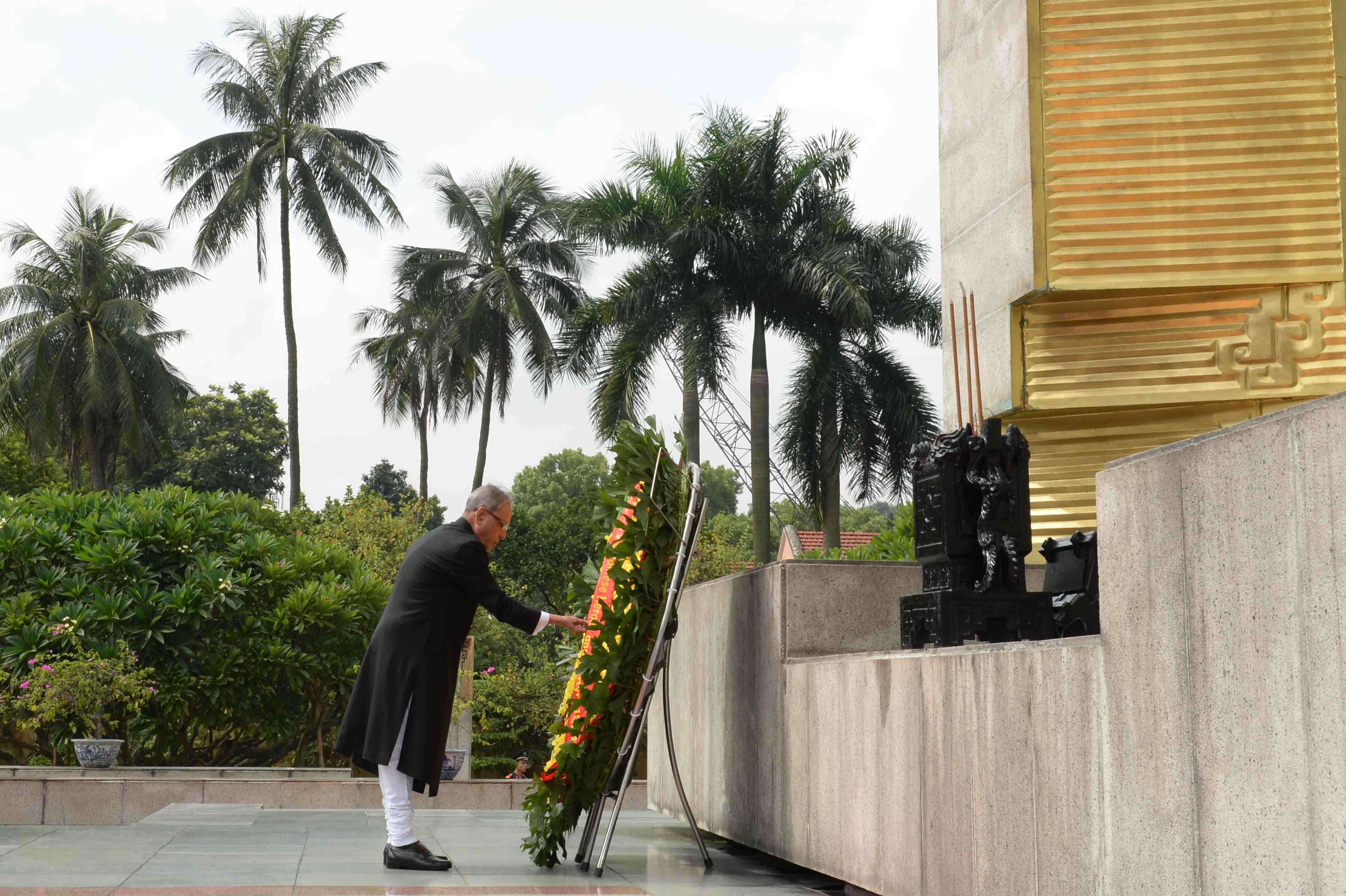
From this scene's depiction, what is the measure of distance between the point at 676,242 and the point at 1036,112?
20211mm

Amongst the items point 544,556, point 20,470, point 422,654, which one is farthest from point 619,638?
point 20,470

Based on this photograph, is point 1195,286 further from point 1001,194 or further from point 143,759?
point 143,759

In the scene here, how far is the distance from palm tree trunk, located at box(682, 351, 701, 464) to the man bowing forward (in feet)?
68.8

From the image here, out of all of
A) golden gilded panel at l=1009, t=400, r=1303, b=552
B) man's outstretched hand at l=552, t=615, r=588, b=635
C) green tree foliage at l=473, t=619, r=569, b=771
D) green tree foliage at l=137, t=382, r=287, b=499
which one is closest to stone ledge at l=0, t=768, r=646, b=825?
golden gilded panel at l=1009, t=400, r=1303, b=552

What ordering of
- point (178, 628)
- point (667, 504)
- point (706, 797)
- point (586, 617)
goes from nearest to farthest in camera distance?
point (667, 504) → point (586, 617) → point (706, 797) → point (178, 628)

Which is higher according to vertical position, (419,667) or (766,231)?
(766,231)

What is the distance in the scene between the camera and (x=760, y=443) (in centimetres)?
2777

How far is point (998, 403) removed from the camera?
807cm

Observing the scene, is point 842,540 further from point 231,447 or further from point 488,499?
point 488,499

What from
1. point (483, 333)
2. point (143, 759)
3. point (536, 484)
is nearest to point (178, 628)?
point (143, 759)

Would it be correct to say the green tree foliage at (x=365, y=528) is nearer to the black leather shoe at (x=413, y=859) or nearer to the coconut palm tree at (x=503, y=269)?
the coconut palm tree at (x=503, y=269)

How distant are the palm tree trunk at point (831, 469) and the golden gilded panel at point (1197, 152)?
19.6m

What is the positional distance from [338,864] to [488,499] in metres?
1.76

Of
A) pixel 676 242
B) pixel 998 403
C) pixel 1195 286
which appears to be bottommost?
pixel 998 403
